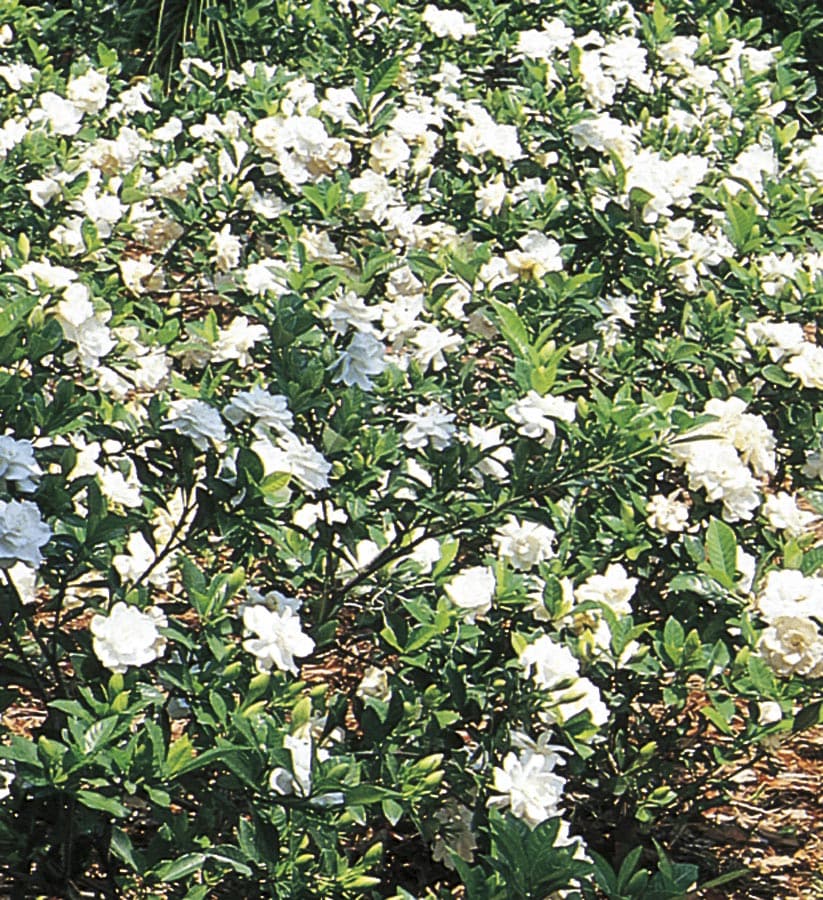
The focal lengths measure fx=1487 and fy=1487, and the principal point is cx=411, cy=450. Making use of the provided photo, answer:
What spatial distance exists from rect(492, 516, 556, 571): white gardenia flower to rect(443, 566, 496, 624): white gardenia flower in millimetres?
100

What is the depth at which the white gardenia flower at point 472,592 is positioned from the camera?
2.40m

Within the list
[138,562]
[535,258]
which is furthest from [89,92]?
[138,562]

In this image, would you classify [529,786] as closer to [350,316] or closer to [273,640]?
[273,640]

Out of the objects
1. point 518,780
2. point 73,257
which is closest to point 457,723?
point 518,780

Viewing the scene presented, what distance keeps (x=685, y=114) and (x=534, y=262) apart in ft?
4.09

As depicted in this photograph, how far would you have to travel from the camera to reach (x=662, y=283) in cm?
A: 314

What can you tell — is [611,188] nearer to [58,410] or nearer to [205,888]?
[58,410]

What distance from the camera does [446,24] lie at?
4445 millimetres

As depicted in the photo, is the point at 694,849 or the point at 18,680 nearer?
the point at 18,680

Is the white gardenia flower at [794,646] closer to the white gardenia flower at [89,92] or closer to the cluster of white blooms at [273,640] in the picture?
the cluster of white blooms at [273,640]

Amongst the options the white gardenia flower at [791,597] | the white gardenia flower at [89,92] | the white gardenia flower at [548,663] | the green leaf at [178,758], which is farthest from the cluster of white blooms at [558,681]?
the white gardenia flower at [89,92]

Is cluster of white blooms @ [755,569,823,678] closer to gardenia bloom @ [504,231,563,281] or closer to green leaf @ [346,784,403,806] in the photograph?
green leaf @ [346,784,403,806]

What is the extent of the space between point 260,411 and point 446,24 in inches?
99.4

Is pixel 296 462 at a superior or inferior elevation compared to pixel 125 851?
superior
